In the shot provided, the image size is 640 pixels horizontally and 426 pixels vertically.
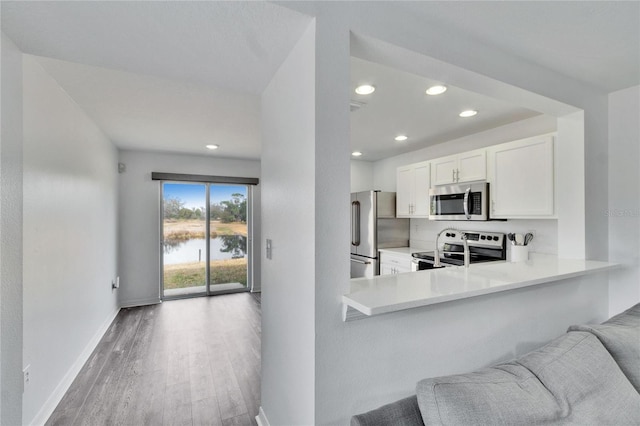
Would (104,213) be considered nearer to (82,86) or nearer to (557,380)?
(82,86)

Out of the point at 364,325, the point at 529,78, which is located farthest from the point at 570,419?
the point at 529,78

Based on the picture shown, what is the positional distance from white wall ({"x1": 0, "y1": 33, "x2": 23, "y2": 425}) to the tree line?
3509 millimetres

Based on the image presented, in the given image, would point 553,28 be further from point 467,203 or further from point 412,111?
point 467,203

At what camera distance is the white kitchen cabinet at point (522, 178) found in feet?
8.40

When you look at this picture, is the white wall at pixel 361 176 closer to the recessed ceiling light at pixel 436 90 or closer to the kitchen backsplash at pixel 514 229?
the kitchen backsplash at pixel 514 229

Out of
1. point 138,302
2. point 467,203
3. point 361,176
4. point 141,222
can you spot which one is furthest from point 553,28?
point 138,302

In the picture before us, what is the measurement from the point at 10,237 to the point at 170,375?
5.70 ft

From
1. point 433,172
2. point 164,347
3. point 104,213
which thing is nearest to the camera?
point 164,347

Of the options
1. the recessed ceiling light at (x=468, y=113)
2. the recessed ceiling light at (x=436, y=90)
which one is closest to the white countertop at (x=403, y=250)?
the recessed ceiling light at (x=468, y=113)

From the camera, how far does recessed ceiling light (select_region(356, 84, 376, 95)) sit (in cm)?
224

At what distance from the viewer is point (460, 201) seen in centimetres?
333

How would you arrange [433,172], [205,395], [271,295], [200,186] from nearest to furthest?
[271,295] → [205,395] → [433,172] → [200,186]

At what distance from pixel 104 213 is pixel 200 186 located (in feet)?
5.25

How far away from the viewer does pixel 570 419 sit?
100 cm
